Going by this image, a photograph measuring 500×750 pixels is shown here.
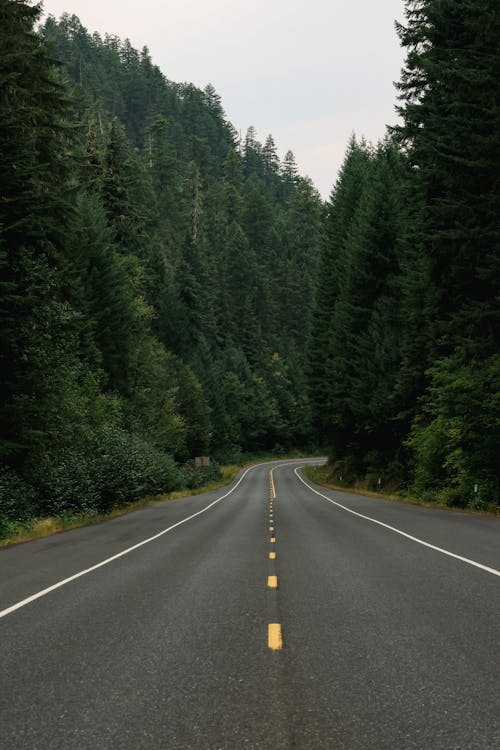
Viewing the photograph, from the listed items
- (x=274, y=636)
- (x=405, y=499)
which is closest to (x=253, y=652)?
(x=274, y=636)

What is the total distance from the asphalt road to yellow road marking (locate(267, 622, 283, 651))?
30 millimetres

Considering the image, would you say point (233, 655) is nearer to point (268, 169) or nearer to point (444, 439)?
point (444, 439)

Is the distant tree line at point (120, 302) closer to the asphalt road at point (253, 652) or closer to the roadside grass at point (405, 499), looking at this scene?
the asphalt road at point (253, 652)

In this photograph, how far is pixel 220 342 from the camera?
10894cm

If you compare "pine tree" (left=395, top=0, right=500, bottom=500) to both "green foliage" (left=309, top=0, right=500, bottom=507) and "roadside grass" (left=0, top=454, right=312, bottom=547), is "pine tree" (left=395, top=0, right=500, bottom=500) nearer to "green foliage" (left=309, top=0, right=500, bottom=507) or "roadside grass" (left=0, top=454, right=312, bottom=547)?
"green foliage" (left=309, top=0, right=500, bottom=507)

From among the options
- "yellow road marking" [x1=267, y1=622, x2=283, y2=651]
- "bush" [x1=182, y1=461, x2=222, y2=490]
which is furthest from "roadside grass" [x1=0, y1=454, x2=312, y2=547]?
"bush" [x1=182, y1=461, x2=222, y2=490]

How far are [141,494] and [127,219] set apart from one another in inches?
1182

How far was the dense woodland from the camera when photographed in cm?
2183

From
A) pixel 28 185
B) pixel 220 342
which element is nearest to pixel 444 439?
pixel 28 185

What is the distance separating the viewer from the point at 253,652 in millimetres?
5949

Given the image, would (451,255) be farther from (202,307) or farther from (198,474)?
(202,307)

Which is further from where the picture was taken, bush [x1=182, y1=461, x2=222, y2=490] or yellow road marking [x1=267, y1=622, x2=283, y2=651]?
A: bush [x1=182, y1=461, x2=222, y2=490]

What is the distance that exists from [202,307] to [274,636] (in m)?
92.4

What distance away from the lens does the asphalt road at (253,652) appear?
4.18 meters
